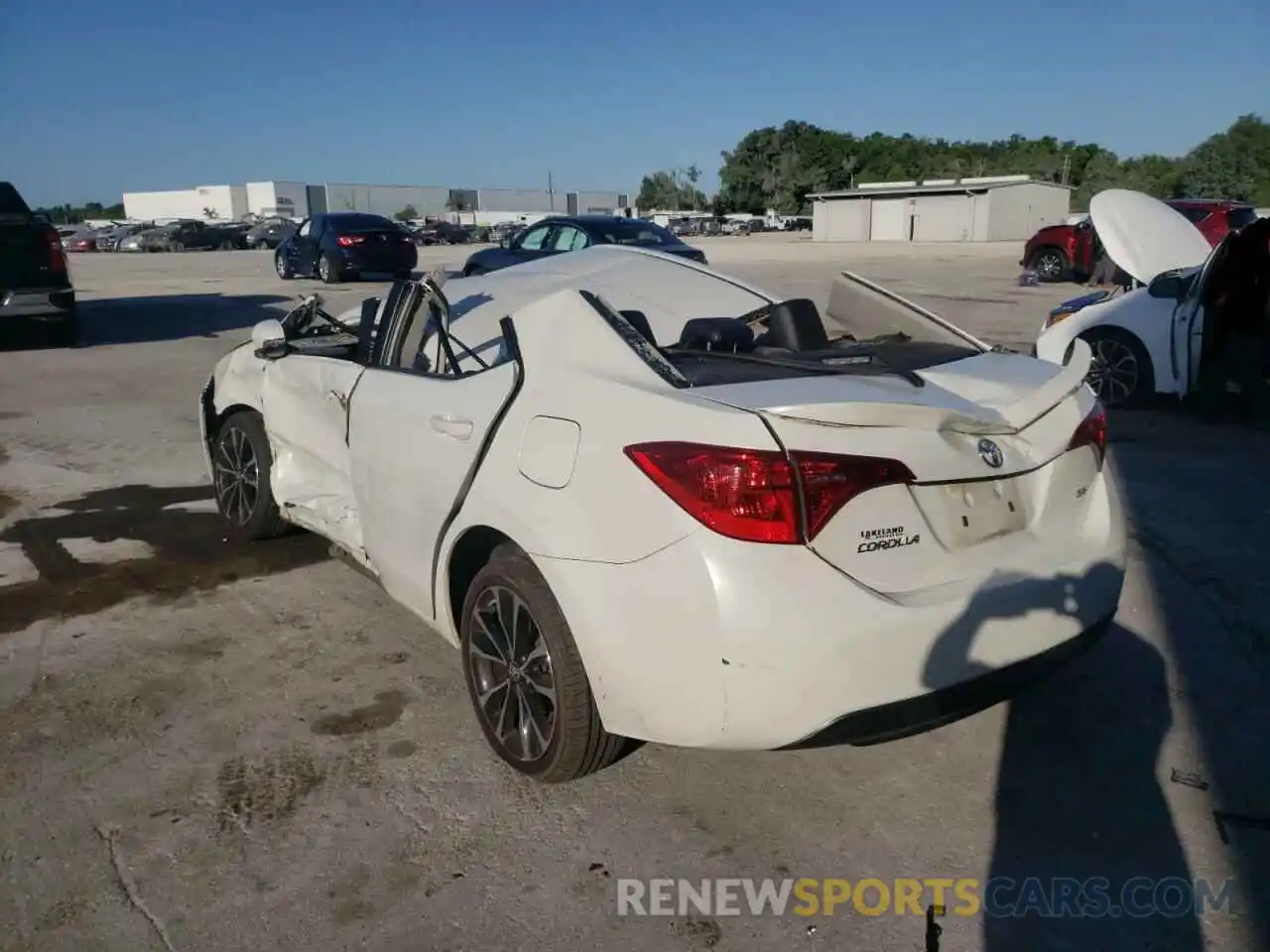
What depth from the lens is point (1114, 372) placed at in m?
8.50

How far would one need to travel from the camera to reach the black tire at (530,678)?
2.77 metres

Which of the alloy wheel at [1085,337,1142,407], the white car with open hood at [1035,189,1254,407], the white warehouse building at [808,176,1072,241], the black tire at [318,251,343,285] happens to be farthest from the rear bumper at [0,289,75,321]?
the white warehouse building at [808,176,1072,241]

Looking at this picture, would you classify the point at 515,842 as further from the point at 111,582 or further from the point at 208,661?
the point at 111,582

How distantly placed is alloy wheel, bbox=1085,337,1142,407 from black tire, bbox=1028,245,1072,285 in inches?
607

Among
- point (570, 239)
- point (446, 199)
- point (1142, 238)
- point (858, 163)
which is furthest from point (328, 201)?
point (1142, 238)

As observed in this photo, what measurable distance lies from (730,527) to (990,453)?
83cm

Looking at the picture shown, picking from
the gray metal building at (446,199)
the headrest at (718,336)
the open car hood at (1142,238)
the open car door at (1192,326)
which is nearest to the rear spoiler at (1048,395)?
the headrest at (718,336)

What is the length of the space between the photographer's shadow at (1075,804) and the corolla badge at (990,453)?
0.33 metres

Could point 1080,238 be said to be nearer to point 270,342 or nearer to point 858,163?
point 270,342

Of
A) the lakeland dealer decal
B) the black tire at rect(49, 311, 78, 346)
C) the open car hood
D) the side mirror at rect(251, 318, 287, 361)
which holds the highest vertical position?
the open car hood

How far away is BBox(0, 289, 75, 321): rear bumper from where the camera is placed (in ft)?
38.3

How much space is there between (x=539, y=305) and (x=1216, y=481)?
16.8 ft

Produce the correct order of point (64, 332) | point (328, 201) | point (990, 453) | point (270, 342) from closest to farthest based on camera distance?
point (990, 453) < point (270, 342) < point (64, 332) < point (328, 201)
